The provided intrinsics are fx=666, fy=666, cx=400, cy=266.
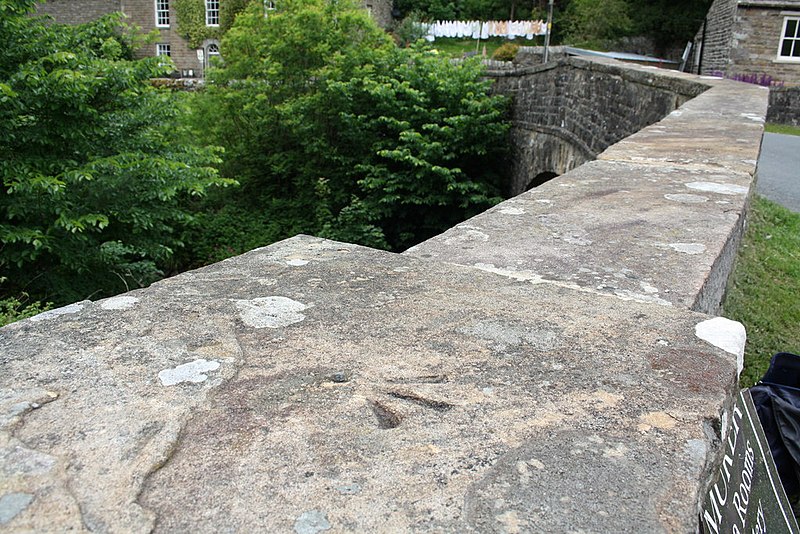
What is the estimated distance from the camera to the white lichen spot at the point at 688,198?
311cm

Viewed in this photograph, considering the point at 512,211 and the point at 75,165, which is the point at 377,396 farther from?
the point at 75,165

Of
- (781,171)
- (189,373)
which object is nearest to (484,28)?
(781,171)

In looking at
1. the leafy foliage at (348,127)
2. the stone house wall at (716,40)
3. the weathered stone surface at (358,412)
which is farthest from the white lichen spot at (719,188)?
the stone house wall at (716,40)

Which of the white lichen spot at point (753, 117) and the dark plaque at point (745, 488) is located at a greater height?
the white lichen spot at point (753, 117)

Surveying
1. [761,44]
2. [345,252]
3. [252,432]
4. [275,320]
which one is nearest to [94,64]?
[345,252]

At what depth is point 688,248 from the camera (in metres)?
2.40

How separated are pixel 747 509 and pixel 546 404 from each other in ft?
1.81

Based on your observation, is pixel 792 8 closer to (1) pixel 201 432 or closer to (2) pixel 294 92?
(2) pixel 294 92

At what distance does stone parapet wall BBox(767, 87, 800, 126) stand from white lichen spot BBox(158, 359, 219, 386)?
16499mm

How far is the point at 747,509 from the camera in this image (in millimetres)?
1430

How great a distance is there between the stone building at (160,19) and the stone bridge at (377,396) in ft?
94.6

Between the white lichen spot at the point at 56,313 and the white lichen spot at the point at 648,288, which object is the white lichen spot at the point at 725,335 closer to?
the white lichen spot at the point at 648,288

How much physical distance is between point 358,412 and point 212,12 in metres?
31.2

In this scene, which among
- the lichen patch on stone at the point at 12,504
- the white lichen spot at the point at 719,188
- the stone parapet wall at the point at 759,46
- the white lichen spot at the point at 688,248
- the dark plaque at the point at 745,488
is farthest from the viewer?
the stone parapet wall at the point at 759,46
